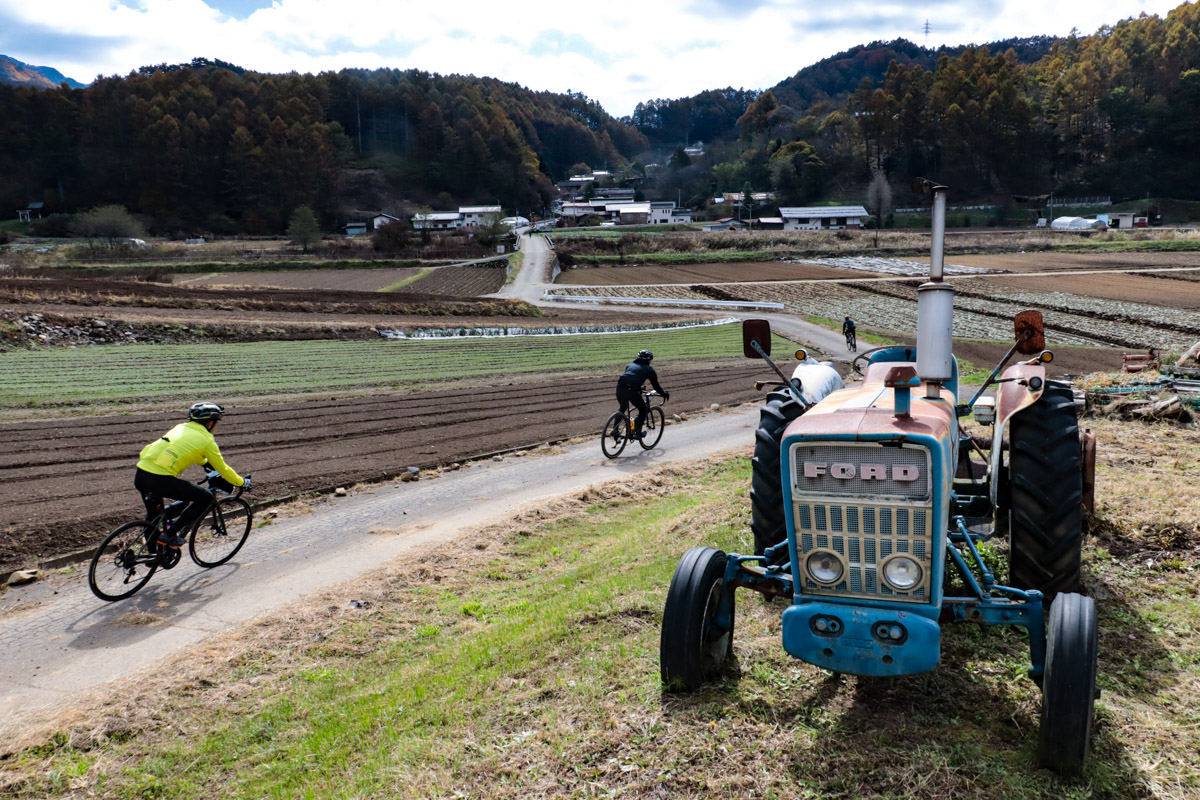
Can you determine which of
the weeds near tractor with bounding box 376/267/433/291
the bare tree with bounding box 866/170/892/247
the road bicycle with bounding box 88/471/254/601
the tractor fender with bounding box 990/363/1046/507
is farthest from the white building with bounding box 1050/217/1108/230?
the road bicycle with bounding box 88/471/254/601

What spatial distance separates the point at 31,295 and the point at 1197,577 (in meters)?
41.5

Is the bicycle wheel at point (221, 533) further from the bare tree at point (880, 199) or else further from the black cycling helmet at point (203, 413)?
the bare tree at point (880, 199)

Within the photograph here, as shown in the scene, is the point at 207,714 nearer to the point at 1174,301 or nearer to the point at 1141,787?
the point at 1141,787

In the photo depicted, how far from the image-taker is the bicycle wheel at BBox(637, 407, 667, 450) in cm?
1520

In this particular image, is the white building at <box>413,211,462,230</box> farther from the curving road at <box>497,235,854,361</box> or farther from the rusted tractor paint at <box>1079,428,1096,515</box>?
the rusted tractor paint at <box>1079,428,1096,515</box>

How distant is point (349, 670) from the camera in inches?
245

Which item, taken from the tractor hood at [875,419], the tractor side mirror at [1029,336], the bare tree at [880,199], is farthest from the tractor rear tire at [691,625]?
the bare tree at [880,199]

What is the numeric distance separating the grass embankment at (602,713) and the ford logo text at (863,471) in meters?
1.42

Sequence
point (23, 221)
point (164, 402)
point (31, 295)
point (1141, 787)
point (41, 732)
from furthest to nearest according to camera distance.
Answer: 1. point (23, 221)
2. point (31, 295)
3. point (164, 402)
4. point (41, 732)
5. point (1141, 787)

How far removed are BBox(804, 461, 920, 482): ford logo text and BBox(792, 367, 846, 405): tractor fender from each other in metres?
2.77

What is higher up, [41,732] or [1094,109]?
[1094,109]

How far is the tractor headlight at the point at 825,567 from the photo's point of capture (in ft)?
14.8

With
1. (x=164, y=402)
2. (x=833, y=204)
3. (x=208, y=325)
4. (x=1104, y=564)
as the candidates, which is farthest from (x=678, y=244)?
(x=1104, y=564)

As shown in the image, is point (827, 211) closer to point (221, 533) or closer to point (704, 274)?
point (704, 274)
